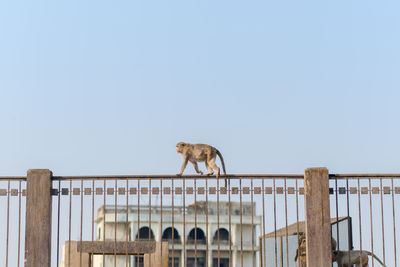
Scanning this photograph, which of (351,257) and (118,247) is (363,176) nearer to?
(351,257)

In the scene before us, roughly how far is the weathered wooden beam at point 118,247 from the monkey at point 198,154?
1652 mm

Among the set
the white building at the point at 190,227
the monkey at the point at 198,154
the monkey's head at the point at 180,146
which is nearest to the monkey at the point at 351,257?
the monkey at the point at 198,154

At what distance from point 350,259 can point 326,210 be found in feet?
3.46

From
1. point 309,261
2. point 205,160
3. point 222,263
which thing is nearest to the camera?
point 309,261

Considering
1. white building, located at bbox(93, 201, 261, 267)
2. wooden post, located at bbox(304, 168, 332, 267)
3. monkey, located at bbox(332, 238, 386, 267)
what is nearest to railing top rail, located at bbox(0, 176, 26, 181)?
wooden post, located at bbox(304, 168, 332, 267)

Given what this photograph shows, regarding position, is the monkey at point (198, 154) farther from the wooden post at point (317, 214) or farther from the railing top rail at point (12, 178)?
the railing top rail at point (12, 178)

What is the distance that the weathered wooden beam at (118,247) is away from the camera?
1633cm

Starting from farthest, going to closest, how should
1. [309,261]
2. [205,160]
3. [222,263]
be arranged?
1. [222,263]
2. [205,160]
3. [309,261]

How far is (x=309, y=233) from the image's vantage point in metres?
15.5

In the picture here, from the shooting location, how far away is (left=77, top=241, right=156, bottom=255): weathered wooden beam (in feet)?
53.6

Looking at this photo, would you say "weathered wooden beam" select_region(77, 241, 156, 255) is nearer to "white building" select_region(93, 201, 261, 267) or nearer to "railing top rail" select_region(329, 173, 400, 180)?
"railing top rail" select_region(329, 173, 400, 180)

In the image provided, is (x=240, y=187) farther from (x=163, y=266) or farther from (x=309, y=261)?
(x=163, y=266)

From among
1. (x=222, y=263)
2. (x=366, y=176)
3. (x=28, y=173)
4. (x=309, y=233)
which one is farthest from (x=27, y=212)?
(x=222, y=263)

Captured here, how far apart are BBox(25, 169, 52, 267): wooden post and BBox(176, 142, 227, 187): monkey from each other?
242cm
